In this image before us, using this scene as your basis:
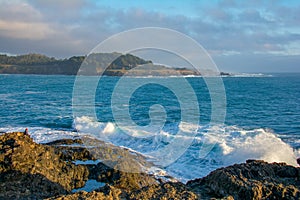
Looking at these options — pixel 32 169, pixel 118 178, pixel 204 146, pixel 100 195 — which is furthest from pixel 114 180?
pixel 204 146

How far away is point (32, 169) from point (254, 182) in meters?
5.32

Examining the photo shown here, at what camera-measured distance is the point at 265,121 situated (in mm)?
30109

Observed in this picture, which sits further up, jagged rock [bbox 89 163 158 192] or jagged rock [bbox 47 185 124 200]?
jagged rock [bbox 47 185 124 200]

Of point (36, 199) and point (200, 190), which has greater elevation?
point (200, 190)

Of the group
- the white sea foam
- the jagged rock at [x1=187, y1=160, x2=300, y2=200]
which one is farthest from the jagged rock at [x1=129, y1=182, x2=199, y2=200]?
the white sea foam

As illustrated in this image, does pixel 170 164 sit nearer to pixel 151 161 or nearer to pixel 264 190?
pixel 151 161

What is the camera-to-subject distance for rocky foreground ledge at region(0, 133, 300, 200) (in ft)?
16.5

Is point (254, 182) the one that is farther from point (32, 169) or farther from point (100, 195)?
point (32, 169)

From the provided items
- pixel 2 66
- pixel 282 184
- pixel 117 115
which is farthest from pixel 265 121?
pixel 2 66

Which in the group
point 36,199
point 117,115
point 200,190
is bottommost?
point 117,115

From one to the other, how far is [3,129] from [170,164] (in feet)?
48.7

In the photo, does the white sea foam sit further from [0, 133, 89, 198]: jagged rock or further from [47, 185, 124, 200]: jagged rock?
[47, 185, 124, 200]: jagged rock

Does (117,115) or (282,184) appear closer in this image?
(282,184)

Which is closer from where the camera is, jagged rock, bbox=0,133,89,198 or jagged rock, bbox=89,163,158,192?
jagged rock, bbox=0,133,89,198
